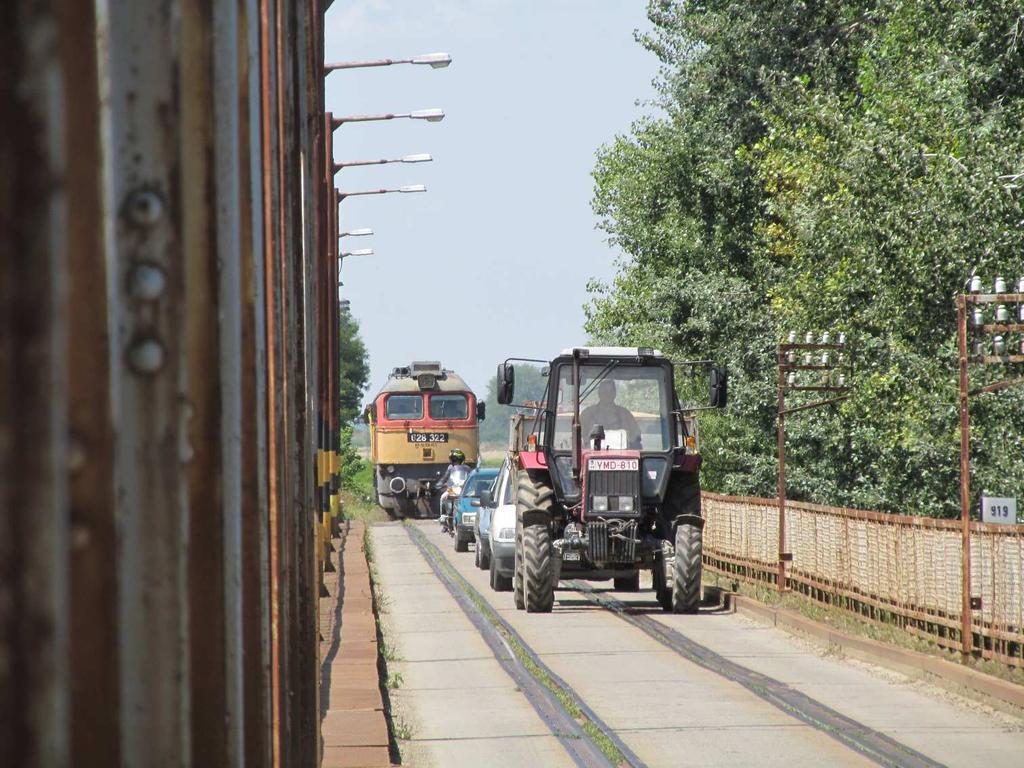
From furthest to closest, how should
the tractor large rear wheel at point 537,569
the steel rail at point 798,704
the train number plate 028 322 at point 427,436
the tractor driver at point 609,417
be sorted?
the train number plate 028 322 at point 427,436 < the tractor driver at point 609,417 < the tractor large rear wheel at point 537,569 < the steel rail at point 798,704

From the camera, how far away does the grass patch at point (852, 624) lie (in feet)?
41.3

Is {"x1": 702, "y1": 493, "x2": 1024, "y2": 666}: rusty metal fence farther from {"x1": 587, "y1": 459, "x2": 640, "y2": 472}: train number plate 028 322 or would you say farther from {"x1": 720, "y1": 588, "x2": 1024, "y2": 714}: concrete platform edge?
{"x1": 587, "y1": 459, "x2": 640, "y2": 472}: train number plate 028 322

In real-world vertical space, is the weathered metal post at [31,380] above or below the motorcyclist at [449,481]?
above

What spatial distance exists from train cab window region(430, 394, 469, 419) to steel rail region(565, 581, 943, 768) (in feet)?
95.3

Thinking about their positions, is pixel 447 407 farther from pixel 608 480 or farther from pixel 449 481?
pixel 608 480

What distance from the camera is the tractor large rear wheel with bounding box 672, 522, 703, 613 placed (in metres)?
18.6

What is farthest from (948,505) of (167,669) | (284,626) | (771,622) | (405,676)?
(167,669)

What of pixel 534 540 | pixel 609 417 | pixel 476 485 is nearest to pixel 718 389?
pixel 609 417

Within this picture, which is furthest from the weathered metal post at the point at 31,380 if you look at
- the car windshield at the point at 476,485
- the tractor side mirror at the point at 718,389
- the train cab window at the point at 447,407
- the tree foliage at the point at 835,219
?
the train cab window at the point at 447,407

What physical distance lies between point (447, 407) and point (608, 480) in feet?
95.7

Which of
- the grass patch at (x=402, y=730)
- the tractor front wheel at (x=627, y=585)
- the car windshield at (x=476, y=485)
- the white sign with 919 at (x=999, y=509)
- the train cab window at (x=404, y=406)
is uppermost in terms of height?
the train cab window at (x=404, y=406)

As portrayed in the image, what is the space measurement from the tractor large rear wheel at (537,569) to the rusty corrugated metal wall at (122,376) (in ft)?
53.4

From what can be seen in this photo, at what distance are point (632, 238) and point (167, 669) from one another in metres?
38.7

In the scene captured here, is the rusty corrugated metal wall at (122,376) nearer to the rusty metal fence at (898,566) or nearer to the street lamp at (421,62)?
the rusty metal fence at (898,566)
